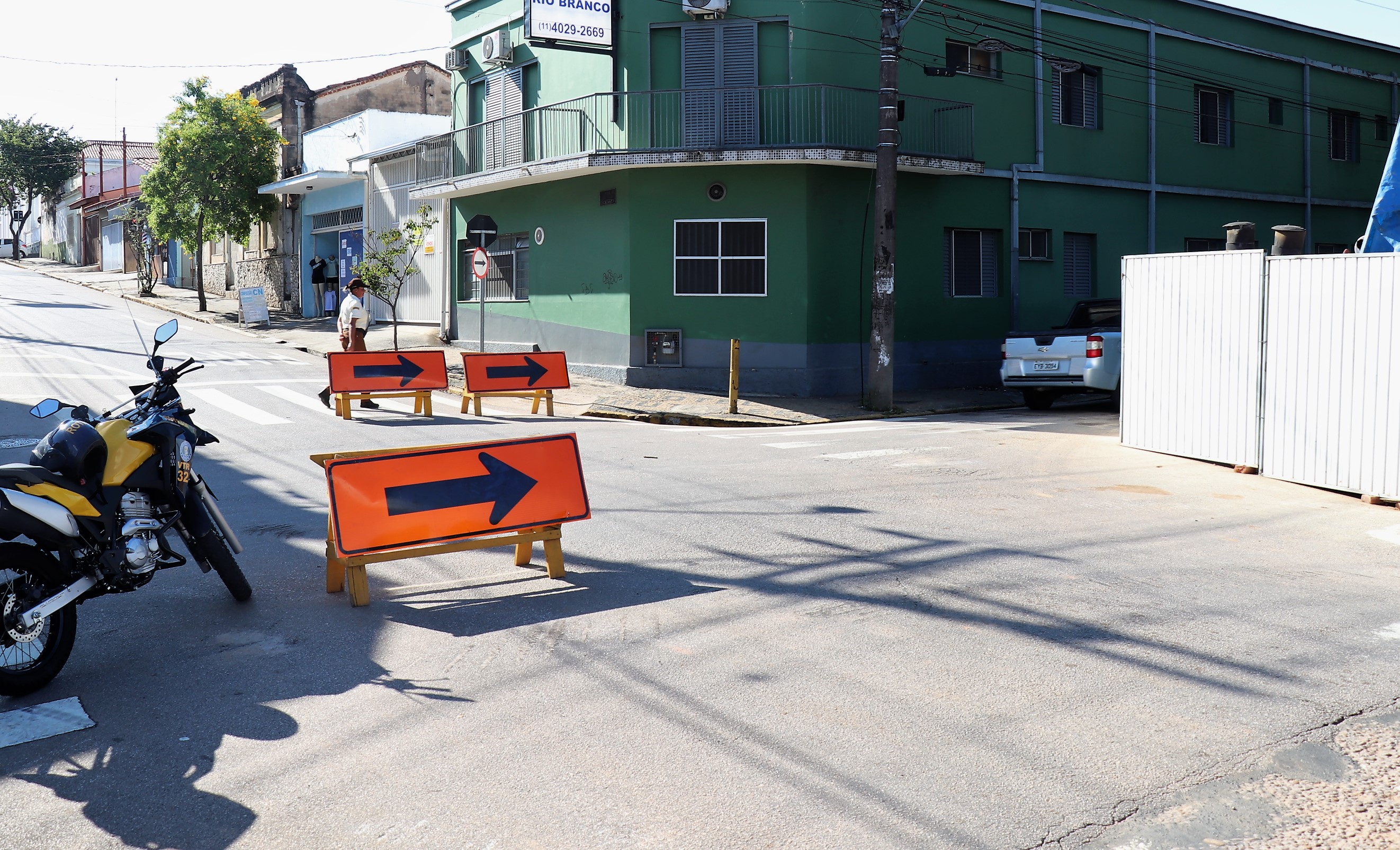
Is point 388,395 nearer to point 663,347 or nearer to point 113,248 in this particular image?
point 663,347

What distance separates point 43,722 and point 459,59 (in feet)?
75.2

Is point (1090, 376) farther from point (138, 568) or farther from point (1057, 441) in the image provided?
point (138, 568)

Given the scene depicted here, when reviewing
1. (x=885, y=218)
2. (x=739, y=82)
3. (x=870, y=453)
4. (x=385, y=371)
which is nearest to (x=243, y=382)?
(x=385, y=371)

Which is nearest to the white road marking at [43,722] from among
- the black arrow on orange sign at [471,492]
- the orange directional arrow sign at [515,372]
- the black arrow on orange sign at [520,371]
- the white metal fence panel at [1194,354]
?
the black arrow on orange sign at [471,492]

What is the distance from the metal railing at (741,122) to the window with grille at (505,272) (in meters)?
2.23

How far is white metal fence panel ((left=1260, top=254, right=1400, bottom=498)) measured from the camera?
955 cm

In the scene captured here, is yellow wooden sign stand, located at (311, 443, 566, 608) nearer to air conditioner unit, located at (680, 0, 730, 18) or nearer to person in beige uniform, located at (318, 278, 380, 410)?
person in beige uniform, located at (318, 278, 380, 410)

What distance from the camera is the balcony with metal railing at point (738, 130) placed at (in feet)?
64.2

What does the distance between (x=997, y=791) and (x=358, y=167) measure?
31.4 metres

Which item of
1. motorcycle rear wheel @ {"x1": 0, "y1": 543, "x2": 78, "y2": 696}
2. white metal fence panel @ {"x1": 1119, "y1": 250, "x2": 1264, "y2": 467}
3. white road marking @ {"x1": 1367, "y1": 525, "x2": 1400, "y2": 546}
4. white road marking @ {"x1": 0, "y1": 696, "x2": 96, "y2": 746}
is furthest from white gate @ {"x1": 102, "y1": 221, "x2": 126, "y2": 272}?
white road marking @ {"x1": 1367, "y1": 525, "x2": 1400, "y2": 546}

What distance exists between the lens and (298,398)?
1733cm

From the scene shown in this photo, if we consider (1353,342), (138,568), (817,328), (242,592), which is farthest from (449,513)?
(817,328)

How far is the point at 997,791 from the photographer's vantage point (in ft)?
12.8

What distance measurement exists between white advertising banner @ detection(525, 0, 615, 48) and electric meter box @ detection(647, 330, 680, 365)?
5281mm
